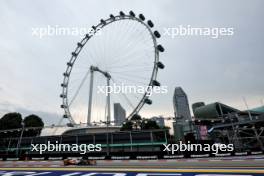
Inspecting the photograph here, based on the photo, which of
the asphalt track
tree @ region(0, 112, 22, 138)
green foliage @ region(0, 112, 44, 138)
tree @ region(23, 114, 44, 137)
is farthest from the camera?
tree @ region(23, 114, 44, 137)

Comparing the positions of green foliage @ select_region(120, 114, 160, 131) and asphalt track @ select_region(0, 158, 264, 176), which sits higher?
green foliage @ select_region(120, 114, 160, 131)

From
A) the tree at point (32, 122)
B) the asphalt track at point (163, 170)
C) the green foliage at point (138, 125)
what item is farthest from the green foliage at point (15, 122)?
the asphalt track at point (163, 170)

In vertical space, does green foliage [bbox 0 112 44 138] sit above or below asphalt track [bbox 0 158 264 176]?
above

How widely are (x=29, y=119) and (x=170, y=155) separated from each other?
6430 cm

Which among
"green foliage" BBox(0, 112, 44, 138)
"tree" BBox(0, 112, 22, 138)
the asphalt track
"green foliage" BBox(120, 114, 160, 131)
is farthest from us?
"green foliage" BBox(120, 114, 160, 131)

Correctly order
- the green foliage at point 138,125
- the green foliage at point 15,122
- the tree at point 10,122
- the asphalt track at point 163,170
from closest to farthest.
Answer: the asphalt track at point 163,170
the tree at point 10,122
the green foliage at point 15,122
the green foliage at point 138,125

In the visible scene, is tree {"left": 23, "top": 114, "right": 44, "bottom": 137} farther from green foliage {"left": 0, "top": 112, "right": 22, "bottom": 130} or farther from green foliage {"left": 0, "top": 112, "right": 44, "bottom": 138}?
green foliage {"left": 0, "top": 112, "right": 22, "bottom": 130}

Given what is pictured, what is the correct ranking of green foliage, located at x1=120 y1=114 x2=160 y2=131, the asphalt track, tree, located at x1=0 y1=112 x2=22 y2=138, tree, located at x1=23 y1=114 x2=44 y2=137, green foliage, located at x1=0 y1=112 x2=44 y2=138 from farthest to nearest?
green foliage, located at x1=120 y1=114 x2=160 y2=131 < tree, located at x1=23 y1=114 x2=44 y2=137 < green foliage, located at x1=0 y1=112 x2=44 y2=138 < tree, located at x1=0 y1=112 x2=22 y2=138 < the asphalt track

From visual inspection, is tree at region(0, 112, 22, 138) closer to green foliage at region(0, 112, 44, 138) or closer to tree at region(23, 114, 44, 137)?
green foliage at region(0, 112, 44, 138)

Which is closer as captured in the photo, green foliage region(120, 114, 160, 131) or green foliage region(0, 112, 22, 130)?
green foliage region(0, 112, 22, 130)

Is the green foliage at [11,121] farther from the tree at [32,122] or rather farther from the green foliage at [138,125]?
the green foliage at [138,125]

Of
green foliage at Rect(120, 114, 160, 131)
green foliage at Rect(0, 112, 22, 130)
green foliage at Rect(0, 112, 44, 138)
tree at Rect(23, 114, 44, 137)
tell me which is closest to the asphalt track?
green foliage at Rect(0, 112, 22, 130)

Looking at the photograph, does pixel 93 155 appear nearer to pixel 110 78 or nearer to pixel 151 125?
pixel 110 78

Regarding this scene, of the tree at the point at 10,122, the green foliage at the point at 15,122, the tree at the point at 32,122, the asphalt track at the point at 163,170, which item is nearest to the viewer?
the asphalt track at the point at 163,170
